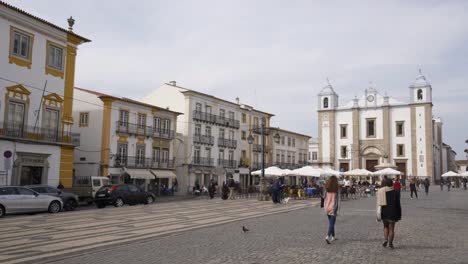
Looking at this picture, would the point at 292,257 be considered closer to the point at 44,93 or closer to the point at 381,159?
the point at 44,93

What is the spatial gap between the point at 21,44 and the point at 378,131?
55.5 m

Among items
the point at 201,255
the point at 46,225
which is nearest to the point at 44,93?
the point at 46,225

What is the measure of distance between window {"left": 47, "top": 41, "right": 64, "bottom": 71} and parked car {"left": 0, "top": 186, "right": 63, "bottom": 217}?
40.0ft

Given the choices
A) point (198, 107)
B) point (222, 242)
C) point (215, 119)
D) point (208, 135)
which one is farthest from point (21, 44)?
point (215, 119)

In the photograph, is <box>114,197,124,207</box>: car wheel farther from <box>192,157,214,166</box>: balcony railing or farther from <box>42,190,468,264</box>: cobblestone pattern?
<box>192,157,214,166</box>: balcony railing

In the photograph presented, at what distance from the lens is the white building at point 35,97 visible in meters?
26.9

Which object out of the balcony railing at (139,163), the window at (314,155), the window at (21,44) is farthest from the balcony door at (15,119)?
the window at (314,155)

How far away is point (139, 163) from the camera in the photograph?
140ft

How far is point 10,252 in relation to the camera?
912cm

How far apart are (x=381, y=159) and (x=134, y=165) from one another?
41.4m

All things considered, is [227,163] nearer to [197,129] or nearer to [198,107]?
[197,129]

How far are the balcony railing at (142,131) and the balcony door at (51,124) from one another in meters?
10.4

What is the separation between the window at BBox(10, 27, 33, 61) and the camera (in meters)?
27.1

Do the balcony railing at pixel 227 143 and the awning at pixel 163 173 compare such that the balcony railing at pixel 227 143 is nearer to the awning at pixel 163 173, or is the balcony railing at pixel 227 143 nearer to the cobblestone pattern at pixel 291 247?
the awning at pixel 163 173
